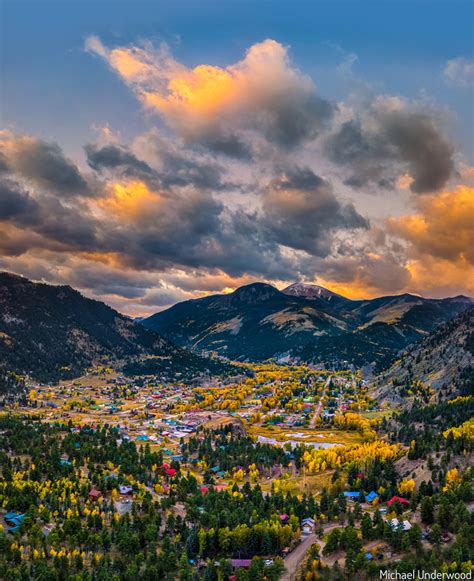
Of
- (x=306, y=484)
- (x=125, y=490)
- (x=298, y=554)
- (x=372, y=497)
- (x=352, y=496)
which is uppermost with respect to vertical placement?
(x=372, y=497)

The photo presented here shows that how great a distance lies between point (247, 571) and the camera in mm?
89875

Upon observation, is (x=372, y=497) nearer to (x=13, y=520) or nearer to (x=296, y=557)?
(x=296, y=557)

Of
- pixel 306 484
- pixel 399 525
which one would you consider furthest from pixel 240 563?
pixel 306 484

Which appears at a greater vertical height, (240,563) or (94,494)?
(94,494)

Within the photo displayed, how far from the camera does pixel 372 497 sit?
13238cm

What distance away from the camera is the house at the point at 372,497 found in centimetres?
13000

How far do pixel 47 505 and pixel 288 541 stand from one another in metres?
71.2

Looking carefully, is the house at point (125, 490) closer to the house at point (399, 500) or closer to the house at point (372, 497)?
the house at point (372, 497)

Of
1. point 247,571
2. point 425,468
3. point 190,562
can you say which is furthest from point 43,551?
point 425,468

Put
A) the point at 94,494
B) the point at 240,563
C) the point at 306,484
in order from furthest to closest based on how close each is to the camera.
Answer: the point at 306,484, the point at 94,494, the point at 240,563

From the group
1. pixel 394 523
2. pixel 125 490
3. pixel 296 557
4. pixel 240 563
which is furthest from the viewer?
pixel 125 490

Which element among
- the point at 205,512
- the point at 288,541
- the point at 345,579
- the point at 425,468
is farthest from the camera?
the point at 425,468

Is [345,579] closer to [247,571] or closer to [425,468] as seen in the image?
[247,571]

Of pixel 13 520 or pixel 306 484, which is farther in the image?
pixel 306 484
